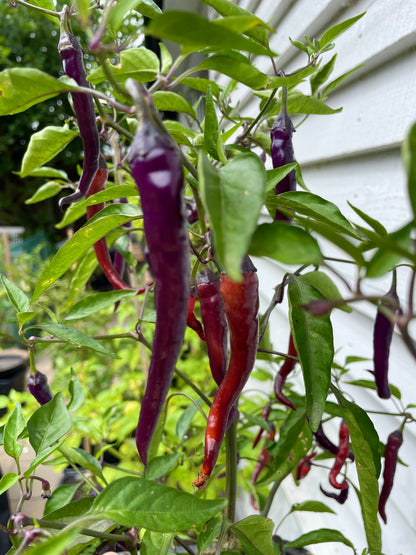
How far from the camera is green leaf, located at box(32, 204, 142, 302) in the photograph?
414mm

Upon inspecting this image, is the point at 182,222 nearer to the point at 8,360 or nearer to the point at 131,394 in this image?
the point at 131,394

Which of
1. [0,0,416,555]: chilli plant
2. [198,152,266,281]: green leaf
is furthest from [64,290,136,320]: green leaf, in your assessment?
[198,152,266,281]: green leaf

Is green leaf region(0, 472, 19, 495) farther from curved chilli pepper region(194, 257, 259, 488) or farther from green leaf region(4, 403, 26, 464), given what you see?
curved chilli pepper region(194, 257, 259, 488)

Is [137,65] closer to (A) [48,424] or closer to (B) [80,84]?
(B) [80,84]

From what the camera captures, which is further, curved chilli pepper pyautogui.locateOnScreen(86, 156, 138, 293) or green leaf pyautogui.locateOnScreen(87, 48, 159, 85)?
curved chilli pepper pyautogui.locateOnScreen(86, 156, 138, 293)

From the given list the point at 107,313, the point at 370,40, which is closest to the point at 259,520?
the point at 370,40

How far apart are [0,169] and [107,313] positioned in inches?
130

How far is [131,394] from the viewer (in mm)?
2025

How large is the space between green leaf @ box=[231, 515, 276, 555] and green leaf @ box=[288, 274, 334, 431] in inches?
7.3

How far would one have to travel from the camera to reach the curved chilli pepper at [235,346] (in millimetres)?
353

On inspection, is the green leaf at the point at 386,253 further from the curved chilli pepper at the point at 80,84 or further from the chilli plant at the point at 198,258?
the curved chilli pepper at the point at 80,84

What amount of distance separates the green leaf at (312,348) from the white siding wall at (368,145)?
1.03 ft

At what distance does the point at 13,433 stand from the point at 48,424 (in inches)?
1.5

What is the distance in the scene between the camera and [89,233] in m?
0.42
